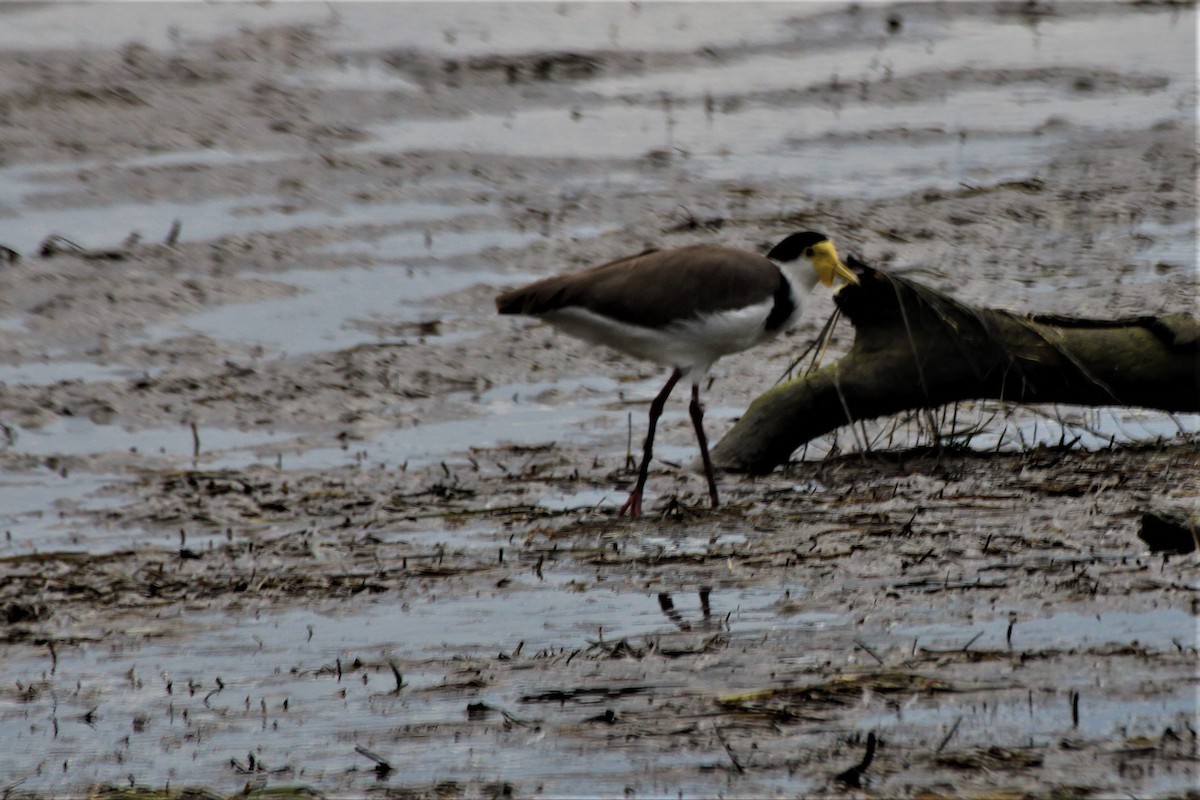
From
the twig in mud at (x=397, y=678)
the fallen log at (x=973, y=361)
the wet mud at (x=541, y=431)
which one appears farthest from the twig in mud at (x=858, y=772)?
the fallen log at (x=973, y=361)

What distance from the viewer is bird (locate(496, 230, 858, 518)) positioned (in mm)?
7863

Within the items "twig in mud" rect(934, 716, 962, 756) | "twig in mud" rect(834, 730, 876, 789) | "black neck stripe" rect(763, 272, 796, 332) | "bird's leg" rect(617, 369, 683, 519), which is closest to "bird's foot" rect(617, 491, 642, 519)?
"bird's leg" rect(617, 369, 683, 519)

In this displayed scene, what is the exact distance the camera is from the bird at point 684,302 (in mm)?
7863

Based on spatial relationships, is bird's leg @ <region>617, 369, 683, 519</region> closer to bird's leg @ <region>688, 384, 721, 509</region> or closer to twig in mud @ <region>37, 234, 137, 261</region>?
bird's leg @ <region>688, 384, 721, 509</region>

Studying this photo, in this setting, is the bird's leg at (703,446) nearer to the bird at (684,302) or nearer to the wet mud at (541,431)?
the bird at (684,302)

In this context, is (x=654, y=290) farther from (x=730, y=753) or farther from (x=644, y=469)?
(x=730, y=753)

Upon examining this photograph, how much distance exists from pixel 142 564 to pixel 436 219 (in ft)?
20.4

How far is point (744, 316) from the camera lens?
7.96 metres

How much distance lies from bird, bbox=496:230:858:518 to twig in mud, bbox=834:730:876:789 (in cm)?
319

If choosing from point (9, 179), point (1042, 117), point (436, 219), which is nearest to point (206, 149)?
point (9, 179)

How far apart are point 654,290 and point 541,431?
1.56 metres

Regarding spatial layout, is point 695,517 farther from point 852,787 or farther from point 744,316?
point 852,787

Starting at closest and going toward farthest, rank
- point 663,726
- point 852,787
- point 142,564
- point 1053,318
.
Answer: point 852,787, point 663,726, point 142,564, point 1053,318

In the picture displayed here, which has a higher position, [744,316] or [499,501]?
[744,316]
